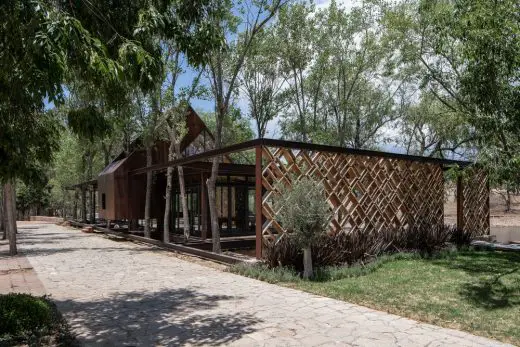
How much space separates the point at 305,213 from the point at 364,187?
3766mm

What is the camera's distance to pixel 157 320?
5.89 m

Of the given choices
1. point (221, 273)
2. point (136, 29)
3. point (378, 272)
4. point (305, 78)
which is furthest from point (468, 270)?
point (305, 78)

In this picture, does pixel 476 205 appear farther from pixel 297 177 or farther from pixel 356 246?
pixel 297 177

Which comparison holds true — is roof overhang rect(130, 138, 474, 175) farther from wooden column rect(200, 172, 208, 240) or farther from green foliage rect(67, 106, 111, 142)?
green foliage rect(67, 106, 111, 142)

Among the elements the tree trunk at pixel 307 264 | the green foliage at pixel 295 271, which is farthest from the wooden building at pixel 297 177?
the tree trunk at pixel 307 264

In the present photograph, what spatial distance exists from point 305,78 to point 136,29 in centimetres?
2103

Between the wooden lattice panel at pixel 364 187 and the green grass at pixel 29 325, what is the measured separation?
16.2 ft

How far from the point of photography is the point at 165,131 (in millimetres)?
19484

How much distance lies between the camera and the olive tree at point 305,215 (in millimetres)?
8312

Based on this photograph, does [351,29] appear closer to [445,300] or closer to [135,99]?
[135,99]

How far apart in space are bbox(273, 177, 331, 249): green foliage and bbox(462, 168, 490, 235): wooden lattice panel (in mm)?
8205

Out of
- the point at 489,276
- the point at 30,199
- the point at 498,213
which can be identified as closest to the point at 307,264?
the point at 489,276

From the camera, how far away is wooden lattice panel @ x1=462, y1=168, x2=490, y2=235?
15023 mm

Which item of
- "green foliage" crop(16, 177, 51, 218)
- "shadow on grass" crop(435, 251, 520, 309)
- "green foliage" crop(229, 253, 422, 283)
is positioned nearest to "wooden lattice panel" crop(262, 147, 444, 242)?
"green foliage" crop(229, 253, 422, 283)
